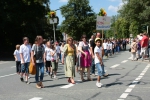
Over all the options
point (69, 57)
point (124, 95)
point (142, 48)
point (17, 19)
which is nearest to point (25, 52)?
point (69, 57)

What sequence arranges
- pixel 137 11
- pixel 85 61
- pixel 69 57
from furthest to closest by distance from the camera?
pixel 137 11 < pixel 85 61 < pixel 69 57

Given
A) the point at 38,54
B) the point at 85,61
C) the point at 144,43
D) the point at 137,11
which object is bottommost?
the point at 85,61

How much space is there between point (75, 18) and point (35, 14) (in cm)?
4906

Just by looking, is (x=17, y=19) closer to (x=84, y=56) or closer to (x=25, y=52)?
(x=25, y=52)

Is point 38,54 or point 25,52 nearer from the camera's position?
point 38,54

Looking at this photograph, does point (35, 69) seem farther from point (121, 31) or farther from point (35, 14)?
point (121, 31)

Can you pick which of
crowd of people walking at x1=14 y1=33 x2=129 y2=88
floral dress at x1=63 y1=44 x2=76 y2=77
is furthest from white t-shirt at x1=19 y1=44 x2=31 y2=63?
floral dress at x1=63 y1=44 x2=76 y2=77

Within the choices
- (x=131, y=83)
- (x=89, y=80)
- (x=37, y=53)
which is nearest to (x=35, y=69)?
(x=37, y=53)

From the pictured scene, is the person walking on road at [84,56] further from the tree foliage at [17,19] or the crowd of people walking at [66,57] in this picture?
the tree foliage at [17,19]

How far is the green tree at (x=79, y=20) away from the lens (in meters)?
79.2

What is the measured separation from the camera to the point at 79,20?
8119cm

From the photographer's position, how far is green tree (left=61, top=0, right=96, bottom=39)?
3118 inches

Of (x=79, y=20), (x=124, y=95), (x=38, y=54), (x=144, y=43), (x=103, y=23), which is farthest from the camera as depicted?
(x=79, y=20)

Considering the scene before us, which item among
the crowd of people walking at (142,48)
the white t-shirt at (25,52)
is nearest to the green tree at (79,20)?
the crowd of people walking at (142,48)
